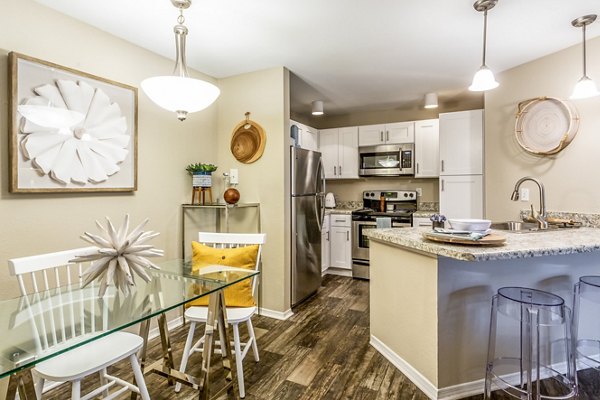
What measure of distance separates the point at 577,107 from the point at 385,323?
2406 millimetres

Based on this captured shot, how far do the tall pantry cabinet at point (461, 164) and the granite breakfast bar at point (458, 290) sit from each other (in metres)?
1.54

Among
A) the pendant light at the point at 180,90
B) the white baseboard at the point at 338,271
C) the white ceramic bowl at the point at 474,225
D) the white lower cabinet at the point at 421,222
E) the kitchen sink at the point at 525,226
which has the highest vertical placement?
the pendant light at the point at 180,90

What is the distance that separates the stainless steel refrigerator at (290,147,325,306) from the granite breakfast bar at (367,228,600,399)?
130 cm

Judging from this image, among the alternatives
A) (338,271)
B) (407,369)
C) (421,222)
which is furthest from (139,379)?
(421,222)

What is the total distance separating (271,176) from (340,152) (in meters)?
2.04

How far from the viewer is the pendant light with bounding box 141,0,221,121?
4.87ft

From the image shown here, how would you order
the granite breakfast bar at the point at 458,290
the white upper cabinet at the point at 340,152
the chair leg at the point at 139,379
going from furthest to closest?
the white upper cabinet at the point at 340,152 < the granite breakfast bar at the point at 458,290 < the chair leg at the point at 139,379

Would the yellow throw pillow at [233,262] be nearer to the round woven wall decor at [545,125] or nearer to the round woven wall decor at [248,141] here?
the round woven wall decor at [248,141]

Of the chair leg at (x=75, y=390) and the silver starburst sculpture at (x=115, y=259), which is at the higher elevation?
the silver starburst sculpture at (x=115, y=259)

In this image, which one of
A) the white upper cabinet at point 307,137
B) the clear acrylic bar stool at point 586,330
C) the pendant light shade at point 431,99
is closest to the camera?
the clear acrylic bar stool at point 586,330

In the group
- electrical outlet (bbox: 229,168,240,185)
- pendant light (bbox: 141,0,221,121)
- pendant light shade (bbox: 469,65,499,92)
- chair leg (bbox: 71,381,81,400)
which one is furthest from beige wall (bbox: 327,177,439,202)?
chair leg (bbox: 71,381,81,400)

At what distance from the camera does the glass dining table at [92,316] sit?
1004mm

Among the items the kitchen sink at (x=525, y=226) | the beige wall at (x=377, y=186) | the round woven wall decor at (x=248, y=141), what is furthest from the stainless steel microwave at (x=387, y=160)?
→ the round woven wall decor at (x=248, y=141)

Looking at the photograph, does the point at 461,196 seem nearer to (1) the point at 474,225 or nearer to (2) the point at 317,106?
(1) the point at 474,225
